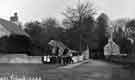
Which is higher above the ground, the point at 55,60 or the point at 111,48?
the point at 111,48

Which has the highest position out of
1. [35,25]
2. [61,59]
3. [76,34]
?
[35,25]

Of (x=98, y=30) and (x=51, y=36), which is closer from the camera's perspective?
(x=51, y=36)

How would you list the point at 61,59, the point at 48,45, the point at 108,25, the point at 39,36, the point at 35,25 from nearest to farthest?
the point at 61,59, the point at 48,45, the point at 39,36, the point at 35,25, the point at 108,25

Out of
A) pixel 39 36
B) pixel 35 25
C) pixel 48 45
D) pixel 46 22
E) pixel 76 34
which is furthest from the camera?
pixel 46 22

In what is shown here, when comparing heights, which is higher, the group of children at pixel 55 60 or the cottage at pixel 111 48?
the cottage at pixel 111 48

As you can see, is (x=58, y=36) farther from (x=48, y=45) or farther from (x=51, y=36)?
(x=48, y=45)

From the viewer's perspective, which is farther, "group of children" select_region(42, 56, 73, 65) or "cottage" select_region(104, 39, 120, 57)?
"cottage" select_region(104, 39, 120, 57)

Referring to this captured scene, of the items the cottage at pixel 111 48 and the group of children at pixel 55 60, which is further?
the cottage at pixel 111 48

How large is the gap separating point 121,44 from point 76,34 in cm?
4364

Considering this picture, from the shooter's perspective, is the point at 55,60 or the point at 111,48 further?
the point at 111,48

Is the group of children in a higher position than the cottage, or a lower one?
lower

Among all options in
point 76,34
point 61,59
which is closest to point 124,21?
point 76,34

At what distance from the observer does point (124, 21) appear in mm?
100688

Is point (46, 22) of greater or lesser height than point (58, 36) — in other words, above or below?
above
